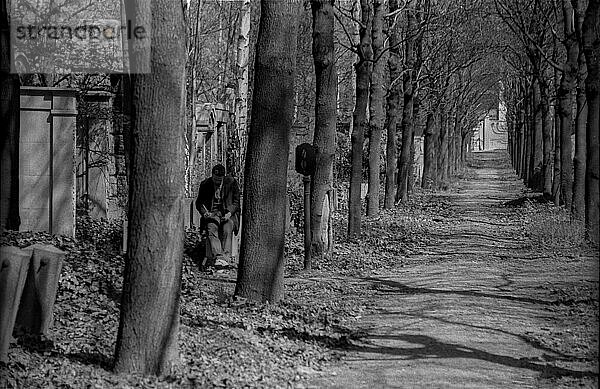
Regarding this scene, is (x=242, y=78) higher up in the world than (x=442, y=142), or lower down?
higher up

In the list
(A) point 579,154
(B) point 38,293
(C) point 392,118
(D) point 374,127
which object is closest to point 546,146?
(C) point 392,118

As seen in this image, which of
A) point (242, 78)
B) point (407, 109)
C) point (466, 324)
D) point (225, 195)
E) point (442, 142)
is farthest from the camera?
point (442, 142)

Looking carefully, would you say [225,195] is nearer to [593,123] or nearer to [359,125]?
[359,125]

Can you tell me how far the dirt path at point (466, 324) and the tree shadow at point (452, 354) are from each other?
1 centimetres

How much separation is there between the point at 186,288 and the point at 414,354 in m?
4.24

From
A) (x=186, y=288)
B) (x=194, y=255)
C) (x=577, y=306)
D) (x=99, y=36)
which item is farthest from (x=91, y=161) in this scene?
(x=577, y=306)

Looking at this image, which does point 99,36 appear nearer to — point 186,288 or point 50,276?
point 186,288

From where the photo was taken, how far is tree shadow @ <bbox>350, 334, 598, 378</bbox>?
933 cm

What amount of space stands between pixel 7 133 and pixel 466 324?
6.69 m

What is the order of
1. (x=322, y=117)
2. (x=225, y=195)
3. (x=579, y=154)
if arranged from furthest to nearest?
1. (x=579, y=154)
2. (x=322, y=117)
3. (x=225, y=195)

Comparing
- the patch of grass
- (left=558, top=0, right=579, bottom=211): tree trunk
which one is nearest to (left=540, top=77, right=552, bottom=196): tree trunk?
(left=558, top=0, right=579, bottom=211): tree trunk

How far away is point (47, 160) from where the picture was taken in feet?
56.4

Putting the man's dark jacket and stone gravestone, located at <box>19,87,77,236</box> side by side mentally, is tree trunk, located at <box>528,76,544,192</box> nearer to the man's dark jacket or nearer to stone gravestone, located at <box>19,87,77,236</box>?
the man's dark jacket

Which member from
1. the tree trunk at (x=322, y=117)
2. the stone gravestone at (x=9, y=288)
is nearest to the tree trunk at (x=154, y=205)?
the stone gravestone at (x=9, y=288)
